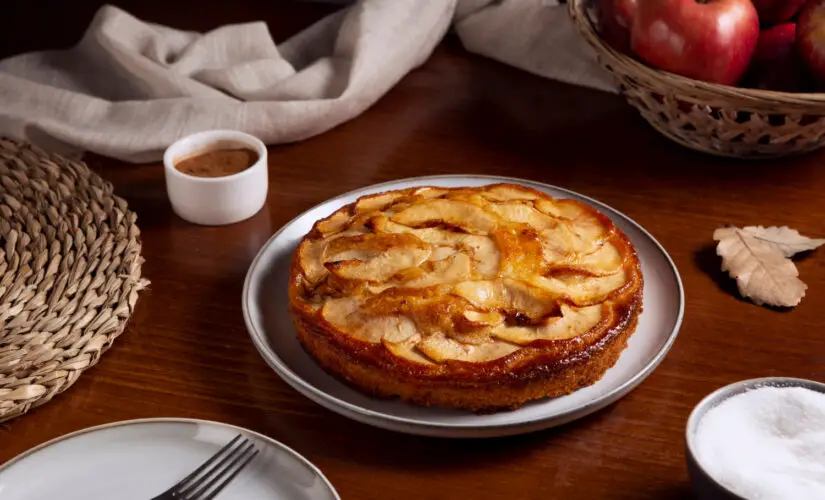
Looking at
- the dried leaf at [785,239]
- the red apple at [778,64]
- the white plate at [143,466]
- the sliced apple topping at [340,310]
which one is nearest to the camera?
the white plate at [143,466]

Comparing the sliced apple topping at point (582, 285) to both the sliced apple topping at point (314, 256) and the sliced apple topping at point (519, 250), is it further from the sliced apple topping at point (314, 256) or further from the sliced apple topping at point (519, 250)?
the sliced apple topping at point (314, 256)

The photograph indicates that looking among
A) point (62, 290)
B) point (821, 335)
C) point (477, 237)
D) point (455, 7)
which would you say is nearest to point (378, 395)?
point (477, 237)

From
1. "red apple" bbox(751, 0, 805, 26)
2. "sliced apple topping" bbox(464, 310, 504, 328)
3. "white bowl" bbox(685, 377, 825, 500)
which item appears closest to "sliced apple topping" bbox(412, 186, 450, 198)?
"sliced apple topping" bbox(464, 310, 504, 328)

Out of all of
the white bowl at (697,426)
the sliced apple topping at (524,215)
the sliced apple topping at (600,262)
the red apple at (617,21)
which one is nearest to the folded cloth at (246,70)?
the red apple at (617,21)

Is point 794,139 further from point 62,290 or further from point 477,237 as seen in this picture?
point 62,290

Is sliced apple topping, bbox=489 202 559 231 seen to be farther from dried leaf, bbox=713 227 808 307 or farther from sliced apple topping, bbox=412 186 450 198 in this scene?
dried leaf, bbox=713 227 808 307
